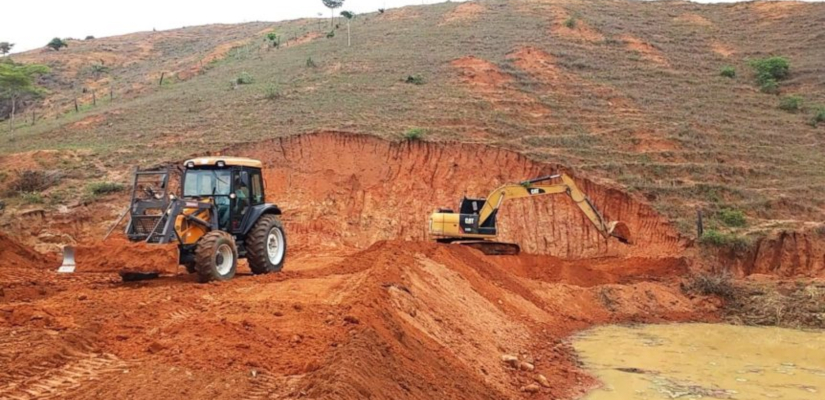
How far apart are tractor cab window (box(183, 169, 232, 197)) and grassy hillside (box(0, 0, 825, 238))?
1221 centimetres

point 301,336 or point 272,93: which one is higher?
point 272,93

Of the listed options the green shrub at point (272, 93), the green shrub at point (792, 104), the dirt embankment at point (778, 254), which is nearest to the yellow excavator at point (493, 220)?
the dirt embankment at point (778, 254)

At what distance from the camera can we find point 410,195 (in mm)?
23531

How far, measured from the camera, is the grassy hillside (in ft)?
83.0

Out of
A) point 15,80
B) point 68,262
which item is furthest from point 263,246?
point 15,80

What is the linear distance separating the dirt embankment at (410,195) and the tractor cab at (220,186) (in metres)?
8.11

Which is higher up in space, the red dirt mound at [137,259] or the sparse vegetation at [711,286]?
the red dirt mound at [137,259]

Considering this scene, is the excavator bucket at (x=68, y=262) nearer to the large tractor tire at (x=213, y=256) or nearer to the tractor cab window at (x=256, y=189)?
the large tractor tire at (x=213, y=256)

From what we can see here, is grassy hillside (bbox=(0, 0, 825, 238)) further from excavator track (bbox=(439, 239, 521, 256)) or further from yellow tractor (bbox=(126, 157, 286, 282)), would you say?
yellow tractor (bbox=(126, 157, 286, 282))

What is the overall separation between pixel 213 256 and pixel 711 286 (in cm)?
1276

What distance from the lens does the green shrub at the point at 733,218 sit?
22.3 metres

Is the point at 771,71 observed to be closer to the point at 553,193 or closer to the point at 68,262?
the point at 553,193

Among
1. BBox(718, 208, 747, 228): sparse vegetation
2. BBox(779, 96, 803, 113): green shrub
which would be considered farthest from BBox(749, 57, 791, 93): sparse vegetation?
BBox(718, 208, 747, 228): sparse vegetation

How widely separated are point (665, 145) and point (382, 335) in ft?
73.0
